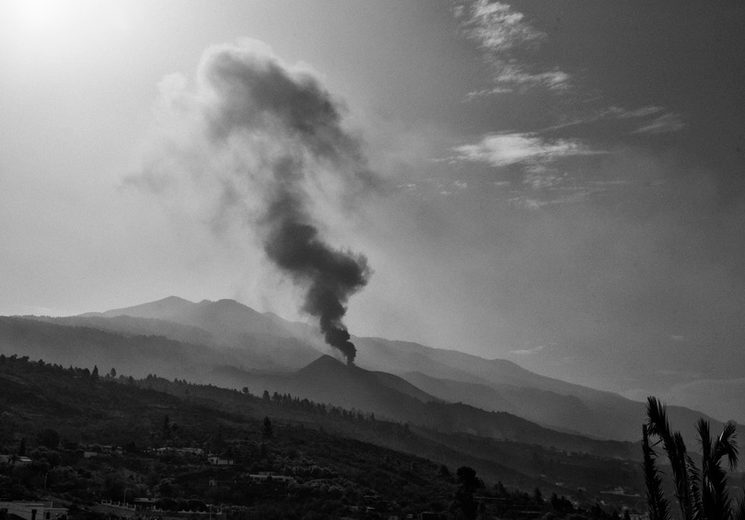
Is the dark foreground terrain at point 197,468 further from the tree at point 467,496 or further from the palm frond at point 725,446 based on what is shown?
the palm frond at point 725,446

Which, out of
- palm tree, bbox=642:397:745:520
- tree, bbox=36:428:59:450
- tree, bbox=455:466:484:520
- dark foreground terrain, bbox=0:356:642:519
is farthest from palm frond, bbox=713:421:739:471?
tree, bbox=36:428:59:450

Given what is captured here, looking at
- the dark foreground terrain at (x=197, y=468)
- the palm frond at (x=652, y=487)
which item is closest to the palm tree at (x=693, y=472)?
the palm frond at (x=652, y=487)

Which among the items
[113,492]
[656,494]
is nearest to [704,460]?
[656,494]

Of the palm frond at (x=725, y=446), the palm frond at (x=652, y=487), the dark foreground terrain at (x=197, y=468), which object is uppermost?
the palm frond at (x=725, y=446)

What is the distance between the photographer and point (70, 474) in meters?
103

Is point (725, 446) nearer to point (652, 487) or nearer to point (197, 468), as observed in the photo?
point (652, 487)

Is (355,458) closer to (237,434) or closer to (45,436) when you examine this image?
(237,434)

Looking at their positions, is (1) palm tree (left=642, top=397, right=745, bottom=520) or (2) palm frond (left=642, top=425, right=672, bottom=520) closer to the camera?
(1) palm tree (left=642, top=397, right=745, bottom=520)

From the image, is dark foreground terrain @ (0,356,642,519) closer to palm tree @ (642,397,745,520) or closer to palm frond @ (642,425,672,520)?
palm frond @ (642,425,672,520)

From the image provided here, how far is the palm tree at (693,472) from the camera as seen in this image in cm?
1797

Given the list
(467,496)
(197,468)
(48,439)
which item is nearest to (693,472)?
(467,496)

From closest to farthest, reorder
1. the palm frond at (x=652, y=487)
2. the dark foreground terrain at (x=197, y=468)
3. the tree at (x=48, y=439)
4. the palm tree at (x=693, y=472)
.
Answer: the palm tree at (x=693, y=472) < the palm frond at (x=652, y=487) < the dark foreground terrain at (x=197, y=468) < the tree at (x=48, y=439)

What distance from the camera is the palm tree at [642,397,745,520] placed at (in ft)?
59.0

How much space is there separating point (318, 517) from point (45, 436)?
57.1 metres
